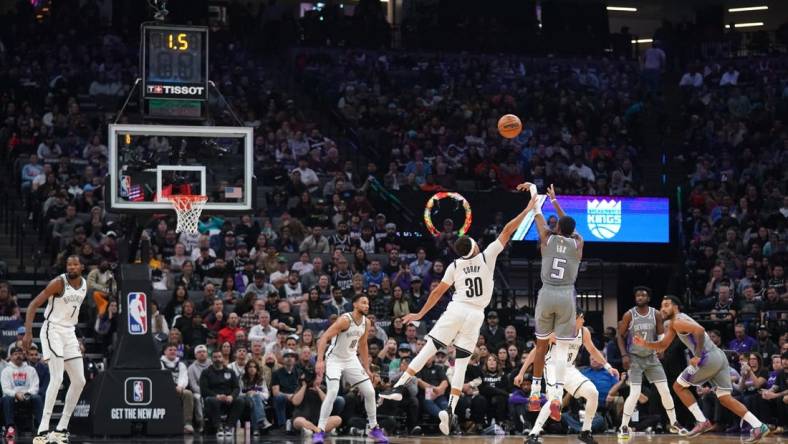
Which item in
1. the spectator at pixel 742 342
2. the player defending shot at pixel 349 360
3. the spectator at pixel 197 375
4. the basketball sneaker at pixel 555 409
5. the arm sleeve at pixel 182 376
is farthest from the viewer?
the spectator at pixel 742 342

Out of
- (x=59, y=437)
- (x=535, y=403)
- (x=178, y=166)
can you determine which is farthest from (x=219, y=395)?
(x=535, y=403)

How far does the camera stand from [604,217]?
31766mm

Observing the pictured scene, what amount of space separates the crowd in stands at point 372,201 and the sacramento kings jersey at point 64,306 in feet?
9.60

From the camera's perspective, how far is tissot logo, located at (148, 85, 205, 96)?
64.2 ft

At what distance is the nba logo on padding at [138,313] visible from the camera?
19578 millimetres

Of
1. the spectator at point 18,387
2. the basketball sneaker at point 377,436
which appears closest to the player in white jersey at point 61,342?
the spectator at point 18,387

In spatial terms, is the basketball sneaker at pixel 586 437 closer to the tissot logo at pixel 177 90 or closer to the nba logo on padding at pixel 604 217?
the tissot logo at pixel 177 90

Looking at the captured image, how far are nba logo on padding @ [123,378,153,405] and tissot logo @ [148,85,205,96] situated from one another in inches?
162

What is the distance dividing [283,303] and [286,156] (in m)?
6.95

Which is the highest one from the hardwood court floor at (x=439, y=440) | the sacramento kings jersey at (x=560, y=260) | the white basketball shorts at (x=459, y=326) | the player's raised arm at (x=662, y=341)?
the sacramento kings jersey at (x=560, y=260)

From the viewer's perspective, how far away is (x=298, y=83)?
114 ft

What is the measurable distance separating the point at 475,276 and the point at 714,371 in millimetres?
3679

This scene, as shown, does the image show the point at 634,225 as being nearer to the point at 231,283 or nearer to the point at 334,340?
the point at 231,283

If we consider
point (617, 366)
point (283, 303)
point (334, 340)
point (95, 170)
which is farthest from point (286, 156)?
point (334, 340)
